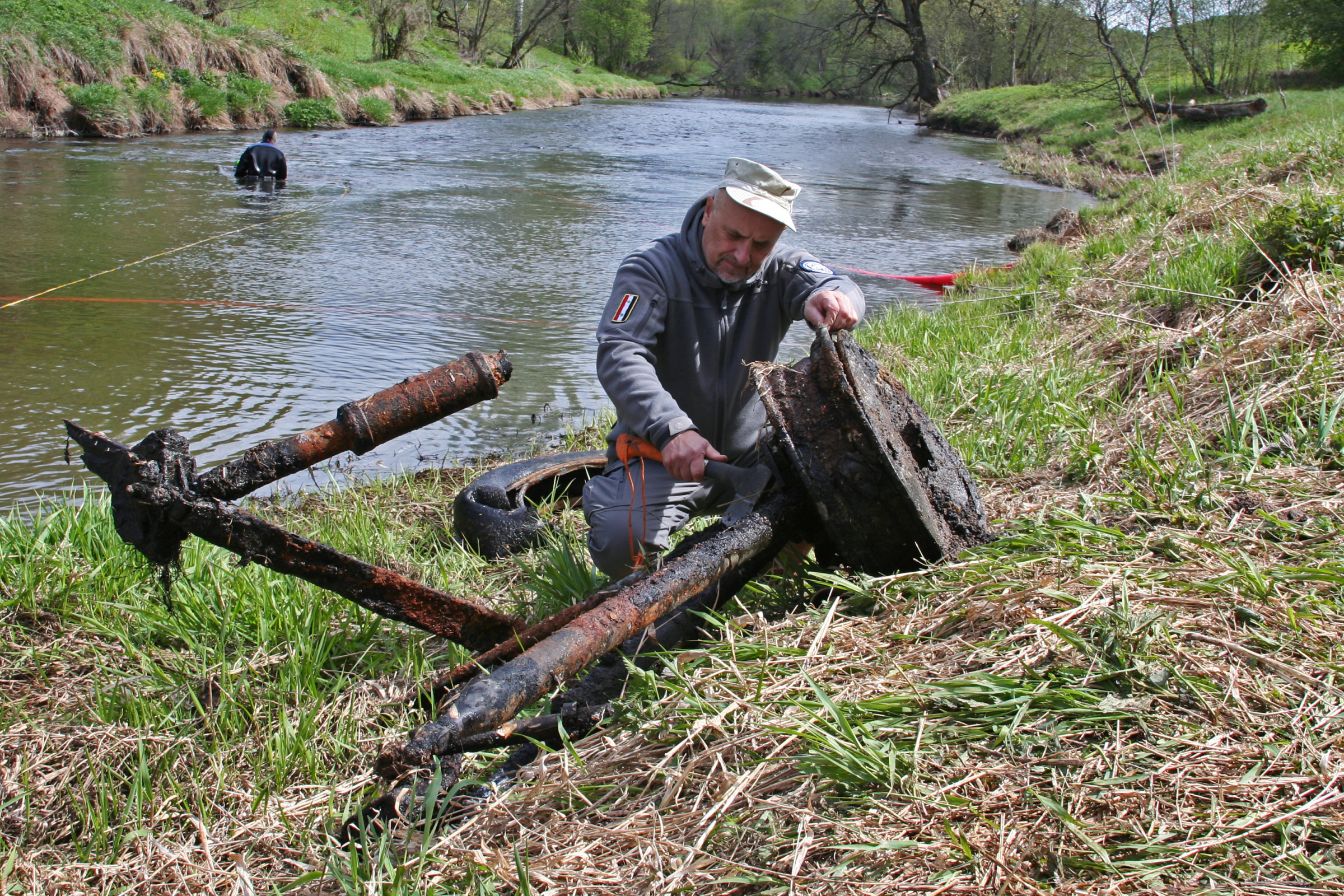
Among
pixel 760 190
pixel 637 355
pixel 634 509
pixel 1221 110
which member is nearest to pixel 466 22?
pixel 1221 110

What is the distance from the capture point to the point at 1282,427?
12.0 ft

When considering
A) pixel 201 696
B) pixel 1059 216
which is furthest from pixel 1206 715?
pixel 1059 216

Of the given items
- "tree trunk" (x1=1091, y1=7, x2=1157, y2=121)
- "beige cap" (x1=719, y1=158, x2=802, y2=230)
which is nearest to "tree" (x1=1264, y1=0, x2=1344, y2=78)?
"tree trunk" (x1=1091, y1=7, x2=1157, y2=121)

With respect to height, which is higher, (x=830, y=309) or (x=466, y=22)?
(x=466, y=22)

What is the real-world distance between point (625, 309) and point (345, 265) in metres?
7.93

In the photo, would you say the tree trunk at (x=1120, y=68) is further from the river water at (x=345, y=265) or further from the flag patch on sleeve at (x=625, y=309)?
the flag patch on sleeve at (x=625, y=309)

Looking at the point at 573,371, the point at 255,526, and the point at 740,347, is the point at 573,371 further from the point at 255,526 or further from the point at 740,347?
the point at 255,526

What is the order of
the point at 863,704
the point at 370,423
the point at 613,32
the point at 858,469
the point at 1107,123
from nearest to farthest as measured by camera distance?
the point at 863,704
the point at 370,423
the point at 858,469
the point at 1107,123
the point at 613,32

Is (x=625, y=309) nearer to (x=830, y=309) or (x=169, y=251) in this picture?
(x=830, y=309)

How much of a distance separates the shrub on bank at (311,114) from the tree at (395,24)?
45.1 ft

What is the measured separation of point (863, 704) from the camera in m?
2.20

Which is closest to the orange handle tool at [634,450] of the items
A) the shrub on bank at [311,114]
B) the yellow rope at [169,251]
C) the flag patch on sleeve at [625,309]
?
the flag patch on sleeve at [625,309]

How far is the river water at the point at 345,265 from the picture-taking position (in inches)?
252

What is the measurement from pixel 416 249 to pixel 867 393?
32.0 feet
